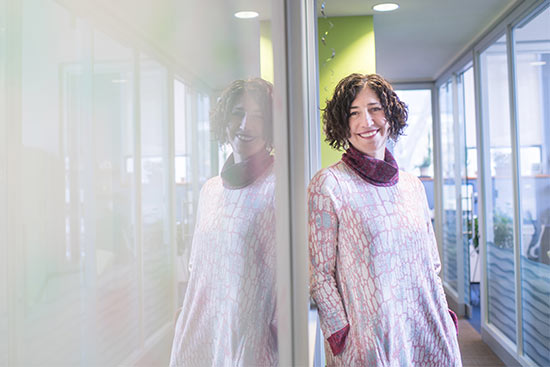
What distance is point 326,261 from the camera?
120cm

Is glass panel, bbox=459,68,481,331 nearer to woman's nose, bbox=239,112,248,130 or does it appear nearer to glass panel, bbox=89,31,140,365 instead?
woman's nose, bbox=239,112,248,130

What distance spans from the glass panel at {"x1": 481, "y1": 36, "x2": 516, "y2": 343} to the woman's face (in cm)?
175

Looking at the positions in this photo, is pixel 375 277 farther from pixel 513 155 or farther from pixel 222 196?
pixel 513 155

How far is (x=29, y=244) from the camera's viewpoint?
0.37 ft

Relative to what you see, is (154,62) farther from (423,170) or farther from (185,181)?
(423,170)

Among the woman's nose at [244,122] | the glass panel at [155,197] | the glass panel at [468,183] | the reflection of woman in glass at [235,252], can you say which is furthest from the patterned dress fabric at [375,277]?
the glass panel at [468,183]

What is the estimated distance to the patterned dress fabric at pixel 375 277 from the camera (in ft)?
3.84

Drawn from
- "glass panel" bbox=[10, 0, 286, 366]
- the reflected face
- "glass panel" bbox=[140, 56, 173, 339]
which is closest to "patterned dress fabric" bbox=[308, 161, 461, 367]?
the reflected face

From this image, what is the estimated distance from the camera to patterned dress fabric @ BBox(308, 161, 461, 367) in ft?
3.84

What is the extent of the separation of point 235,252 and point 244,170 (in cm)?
9

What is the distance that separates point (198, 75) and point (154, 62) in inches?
2.9

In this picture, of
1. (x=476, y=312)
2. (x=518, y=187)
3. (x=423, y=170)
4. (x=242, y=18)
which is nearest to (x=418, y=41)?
(x=518, y=187)

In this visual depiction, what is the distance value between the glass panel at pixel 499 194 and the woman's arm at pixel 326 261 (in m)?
1.98

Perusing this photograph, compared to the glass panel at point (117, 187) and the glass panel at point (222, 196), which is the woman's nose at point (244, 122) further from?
the glass panel at point (117, 187)
